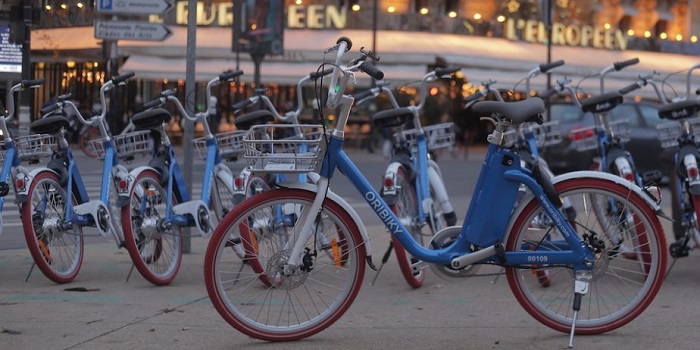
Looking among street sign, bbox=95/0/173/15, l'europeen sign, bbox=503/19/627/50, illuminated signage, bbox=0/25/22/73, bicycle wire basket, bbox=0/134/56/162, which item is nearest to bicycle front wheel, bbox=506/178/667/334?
bicycle wire basket, bbox=0/134/56/162

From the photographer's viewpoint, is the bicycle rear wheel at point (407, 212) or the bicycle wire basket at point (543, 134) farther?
the bicycle wire basket at point (543, 134)

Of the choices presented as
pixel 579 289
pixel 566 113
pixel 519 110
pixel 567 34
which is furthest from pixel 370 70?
pixel 567 34

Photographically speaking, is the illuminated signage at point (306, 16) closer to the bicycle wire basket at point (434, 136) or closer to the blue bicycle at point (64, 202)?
the bicycle wire basket at point (434, 136)

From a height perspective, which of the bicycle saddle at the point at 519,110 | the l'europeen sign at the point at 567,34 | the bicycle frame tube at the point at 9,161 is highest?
the l'europeen sign at the point at 567,34

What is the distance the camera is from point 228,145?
820 centimetres

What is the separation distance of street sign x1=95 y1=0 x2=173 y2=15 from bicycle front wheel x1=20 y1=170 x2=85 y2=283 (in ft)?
8.97

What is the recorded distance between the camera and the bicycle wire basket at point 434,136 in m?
7.92

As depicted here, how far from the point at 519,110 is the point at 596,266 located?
0.80m

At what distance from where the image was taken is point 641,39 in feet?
157

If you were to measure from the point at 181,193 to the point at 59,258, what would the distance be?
0.84 m

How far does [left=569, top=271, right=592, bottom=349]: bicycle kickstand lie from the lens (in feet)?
18.6

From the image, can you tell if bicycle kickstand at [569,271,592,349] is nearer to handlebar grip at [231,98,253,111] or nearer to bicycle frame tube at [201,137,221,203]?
bicycle frame tube at [201,137,221,203]

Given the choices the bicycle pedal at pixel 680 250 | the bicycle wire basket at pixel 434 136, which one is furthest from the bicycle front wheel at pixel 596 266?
the bicycle wire basket at pixel 434 136

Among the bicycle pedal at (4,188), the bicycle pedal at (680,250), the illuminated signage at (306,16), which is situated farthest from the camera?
the illuminated signage at (306,16)
